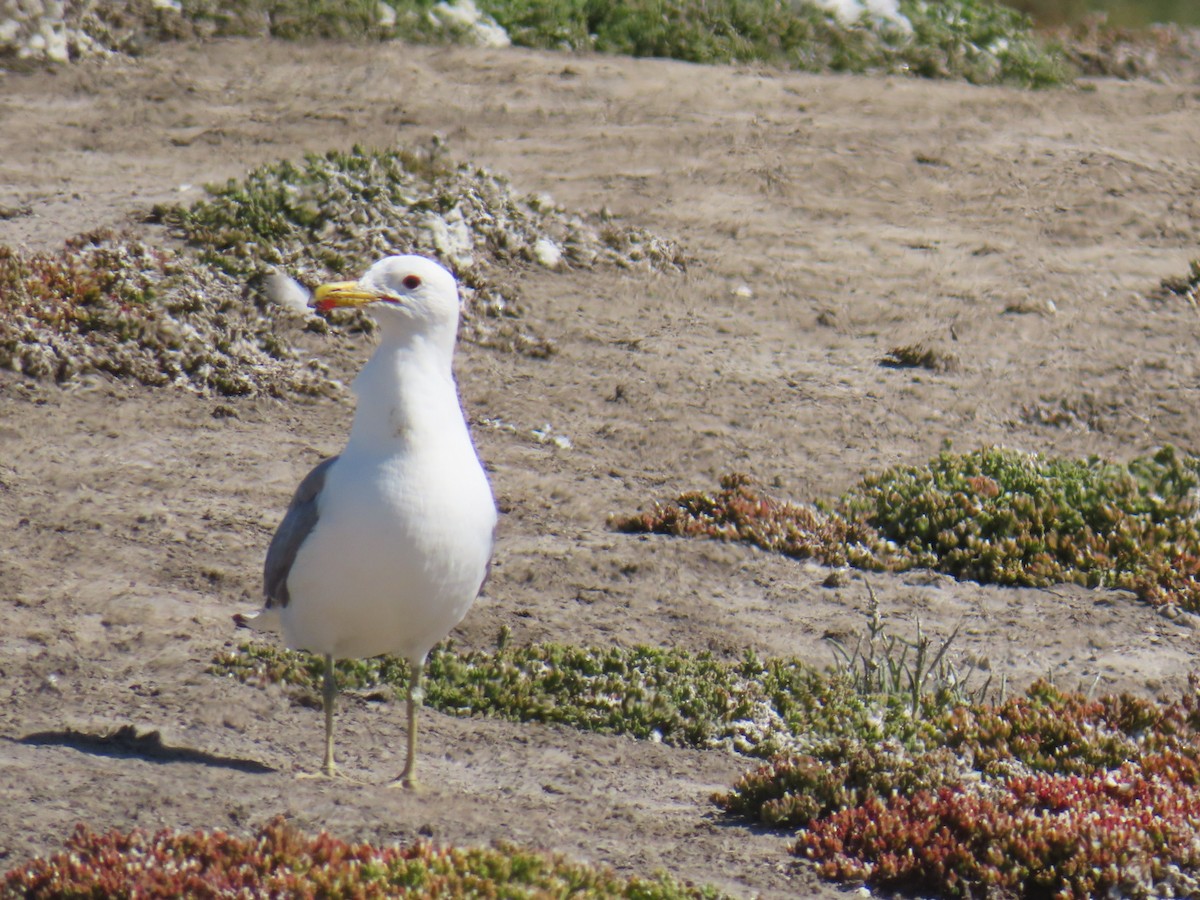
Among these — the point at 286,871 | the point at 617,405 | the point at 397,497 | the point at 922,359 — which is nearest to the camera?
the point at 286,871

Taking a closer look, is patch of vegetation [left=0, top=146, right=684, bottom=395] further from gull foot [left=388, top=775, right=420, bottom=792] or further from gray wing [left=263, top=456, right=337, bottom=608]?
gull foot [left=388, top=775, right=420, bottom=792]

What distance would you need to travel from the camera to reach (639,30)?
870 inches

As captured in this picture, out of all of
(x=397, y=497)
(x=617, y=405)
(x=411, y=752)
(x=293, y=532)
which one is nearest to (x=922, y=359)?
(x=617, y=405)

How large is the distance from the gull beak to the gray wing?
2.24ft

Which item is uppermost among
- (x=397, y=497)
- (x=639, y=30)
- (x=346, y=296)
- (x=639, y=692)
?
→ (x=639, y=30)

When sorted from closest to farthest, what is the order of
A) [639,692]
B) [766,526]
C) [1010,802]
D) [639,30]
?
[1010,802] < [639,692] < [766,526] < [639,30]

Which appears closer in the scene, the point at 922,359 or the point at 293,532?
the point at 293,532

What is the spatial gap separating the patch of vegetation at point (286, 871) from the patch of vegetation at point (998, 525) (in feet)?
16.7

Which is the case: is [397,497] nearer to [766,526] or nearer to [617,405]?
[766,526]

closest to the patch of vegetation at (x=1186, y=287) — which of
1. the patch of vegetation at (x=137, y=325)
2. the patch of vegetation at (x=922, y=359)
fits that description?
the patch of vegetation at (x=922, y=359)

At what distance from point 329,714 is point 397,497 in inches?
48.3

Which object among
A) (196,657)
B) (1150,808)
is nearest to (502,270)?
(196,657)

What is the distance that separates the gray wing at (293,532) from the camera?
7.12m

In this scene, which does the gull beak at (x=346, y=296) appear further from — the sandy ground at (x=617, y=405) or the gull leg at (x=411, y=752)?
the sandy ground at (x=617, y=405)
